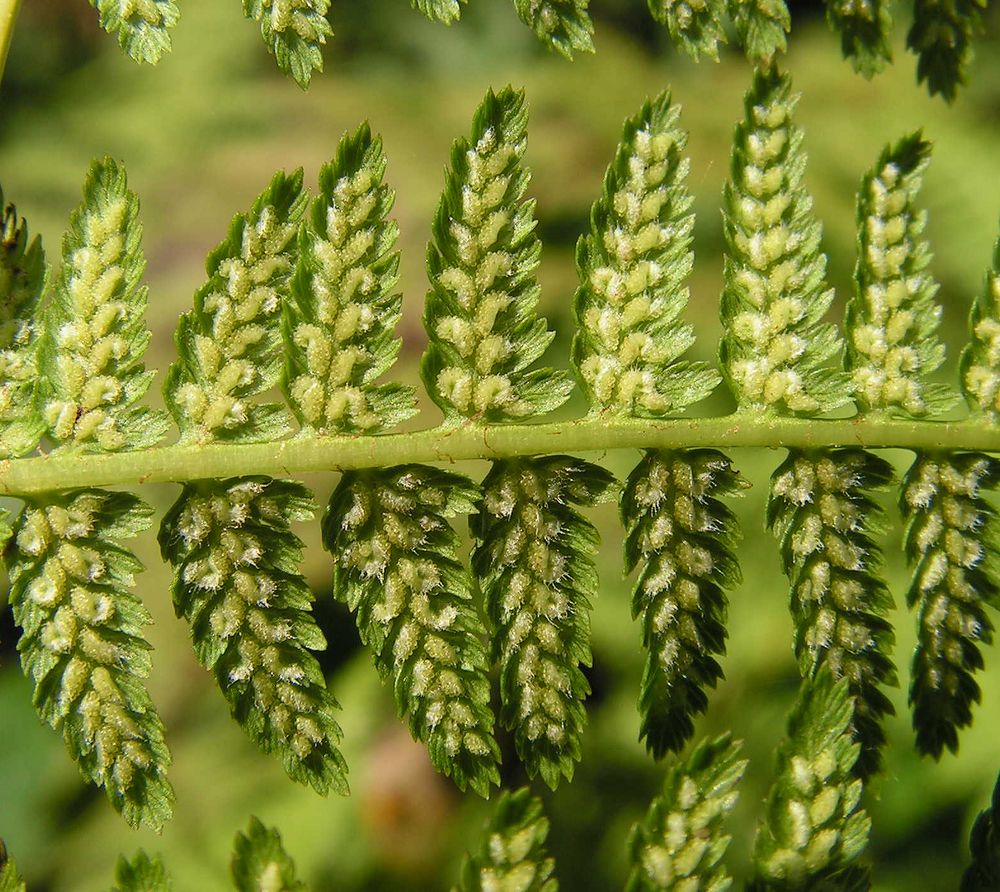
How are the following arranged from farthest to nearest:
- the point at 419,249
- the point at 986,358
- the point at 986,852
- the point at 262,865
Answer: the point at 419,249
the point at 986,358
the point at 986,852
the point at 262,865

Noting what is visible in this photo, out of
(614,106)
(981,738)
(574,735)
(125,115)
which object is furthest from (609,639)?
(125,115)

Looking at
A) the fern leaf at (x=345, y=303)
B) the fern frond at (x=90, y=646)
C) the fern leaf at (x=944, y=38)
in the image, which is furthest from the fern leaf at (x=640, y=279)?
the fern frond at (x=90, y=646)

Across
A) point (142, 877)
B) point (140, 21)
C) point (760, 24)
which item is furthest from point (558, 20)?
point (142, 877)

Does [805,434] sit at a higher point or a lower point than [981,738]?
higher

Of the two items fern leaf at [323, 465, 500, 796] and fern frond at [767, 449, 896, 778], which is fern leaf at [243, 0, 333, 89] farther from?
fern frond at [767, 449, 896, 778]

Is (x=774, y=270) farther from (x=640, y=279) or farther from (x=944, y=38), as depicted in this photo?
(x=944, y=38)

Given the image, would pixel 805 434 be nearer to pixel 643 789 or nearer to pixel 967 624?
pixel 967 624
